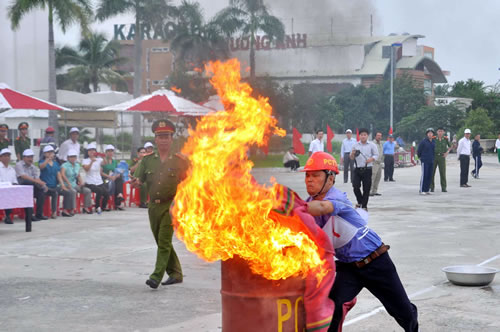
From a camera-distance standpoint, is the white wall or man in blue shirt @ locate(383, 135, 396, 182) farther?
the white wall

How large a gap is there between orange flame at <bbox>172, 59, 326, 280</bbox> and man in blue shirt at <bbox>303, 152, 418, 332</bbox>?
→ 31 cm

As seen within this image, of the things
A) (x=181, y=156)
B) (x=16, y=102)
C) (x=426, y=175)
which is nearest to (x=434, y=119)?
(x=426, y=175)

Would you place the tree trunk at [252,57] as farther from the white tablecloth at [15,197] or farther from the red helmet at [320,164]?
the red helmet at [320,164]

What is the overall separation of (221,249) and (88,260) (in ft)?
18.7

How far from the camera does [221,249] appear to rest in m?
4.71

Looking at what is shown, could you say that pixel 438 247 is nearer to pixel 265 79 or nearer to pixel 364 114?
pixel 265 79

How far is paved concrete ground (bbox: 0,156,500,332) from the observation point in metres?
6.66

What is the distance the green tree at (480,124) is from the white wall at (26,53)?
105 feet

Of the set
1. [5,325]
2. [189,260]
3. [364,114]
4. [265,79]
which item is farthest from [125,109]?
[364,114]

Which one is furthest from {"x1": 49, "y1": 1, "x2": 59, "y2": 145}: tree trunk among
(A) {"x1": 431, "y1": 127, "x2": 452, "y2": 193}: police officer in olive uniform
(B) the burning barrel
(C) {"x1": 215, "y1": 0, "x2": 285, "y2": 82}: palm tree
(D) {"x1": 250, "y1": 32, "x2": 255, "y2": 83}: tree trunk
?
(B) the burning barrel

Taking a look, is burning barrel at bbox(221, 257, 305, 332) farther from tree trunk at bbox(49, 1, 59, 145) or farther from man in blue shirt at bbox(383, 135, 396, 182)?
tree trunk at bbox(49, 1, 59, 145)

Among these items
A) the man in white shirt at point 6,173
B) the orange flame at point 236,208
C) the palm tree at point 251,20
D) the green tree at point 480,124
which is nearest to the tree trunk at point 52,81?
the man in white shirt at point 6,173

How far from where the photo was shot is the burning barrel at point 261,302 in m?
4.54

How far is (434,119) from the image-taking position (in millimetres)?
59938
